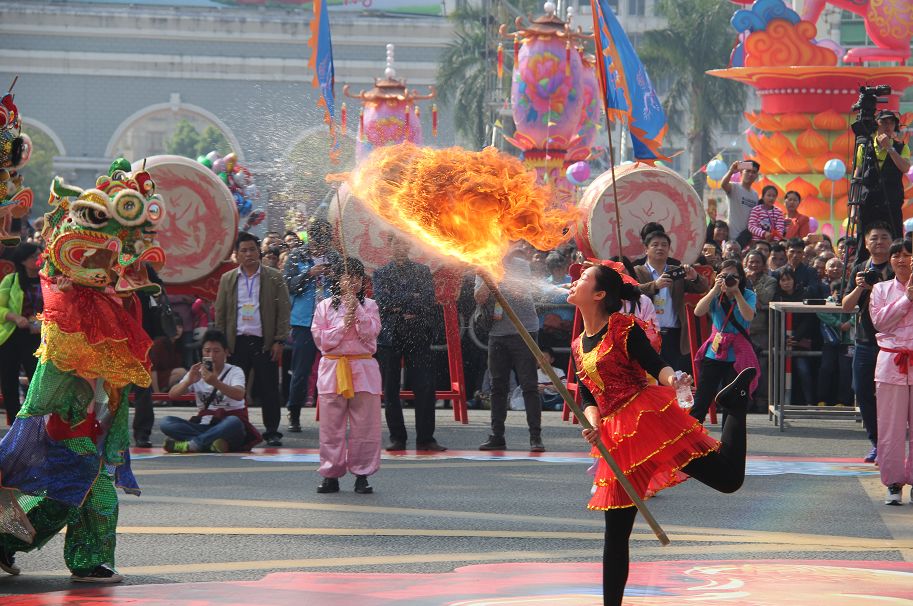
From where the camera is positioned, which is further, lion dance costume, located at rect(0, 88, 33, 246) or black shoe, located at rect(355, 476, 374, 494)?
black shoe, located at rect(355, 476, 374, 494)

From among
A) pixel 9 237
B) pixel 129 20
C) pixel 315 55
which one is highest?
pixel 129 20

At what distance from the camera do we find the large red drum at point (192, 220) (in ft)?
45.3

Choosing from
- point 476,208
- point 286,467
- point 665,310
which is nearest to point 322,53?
point 665,310

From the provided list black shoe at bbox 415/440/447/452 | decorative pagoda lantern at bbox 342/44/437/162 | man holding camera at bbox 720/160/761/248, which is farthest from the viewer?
decorative pagoda lantern at bbox 342/44/437/162

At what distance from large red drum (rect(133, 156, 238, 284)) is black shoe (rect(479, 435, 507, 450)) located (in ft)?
11.9

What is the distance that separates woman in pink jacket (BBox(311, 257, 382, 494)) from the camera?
9.48 m

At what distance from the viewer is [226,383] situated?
11164mm

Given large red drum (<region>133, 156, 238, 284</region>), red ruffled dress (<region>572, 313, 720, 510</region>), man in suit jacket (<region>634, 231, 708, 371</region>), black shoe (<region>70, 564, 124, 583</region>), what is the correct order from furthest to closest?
large red drum (<region>133, 156, 238, 284</region>) → man in suit jacket (<region>634, 231, 708, 371</region>) → black shoe (<region>70, 564, 124, 583</region>) → red ruffled dress (<region>572, 313, 720, 510</region>)

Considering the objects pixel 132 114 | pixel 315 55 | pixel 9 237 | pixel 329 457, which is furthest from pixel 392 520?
pixel 132 114

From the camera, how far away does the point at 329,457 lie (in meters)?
9.48

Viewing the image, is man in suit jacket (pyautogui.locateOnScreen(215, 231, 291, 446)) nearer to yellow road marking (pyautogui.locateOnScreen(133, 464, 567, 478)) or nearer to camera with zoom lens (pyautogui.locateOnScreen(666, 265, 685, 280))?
yellow road marking (pyautogui.locateOnScreen(133, 464, 567, 478))

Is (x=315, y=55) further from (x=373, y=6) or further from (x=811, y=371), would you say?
(x=373, y=6)

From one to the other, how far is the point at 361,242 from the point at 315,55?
323 centimetres

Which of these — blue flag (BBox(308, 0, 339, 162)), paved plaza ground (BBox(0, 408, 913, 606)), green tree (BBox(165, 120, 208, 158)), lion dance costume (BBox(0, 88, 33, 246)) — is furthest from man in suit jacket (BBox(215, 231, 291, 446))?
green tree (BBox(165, 120, 208, 158))
